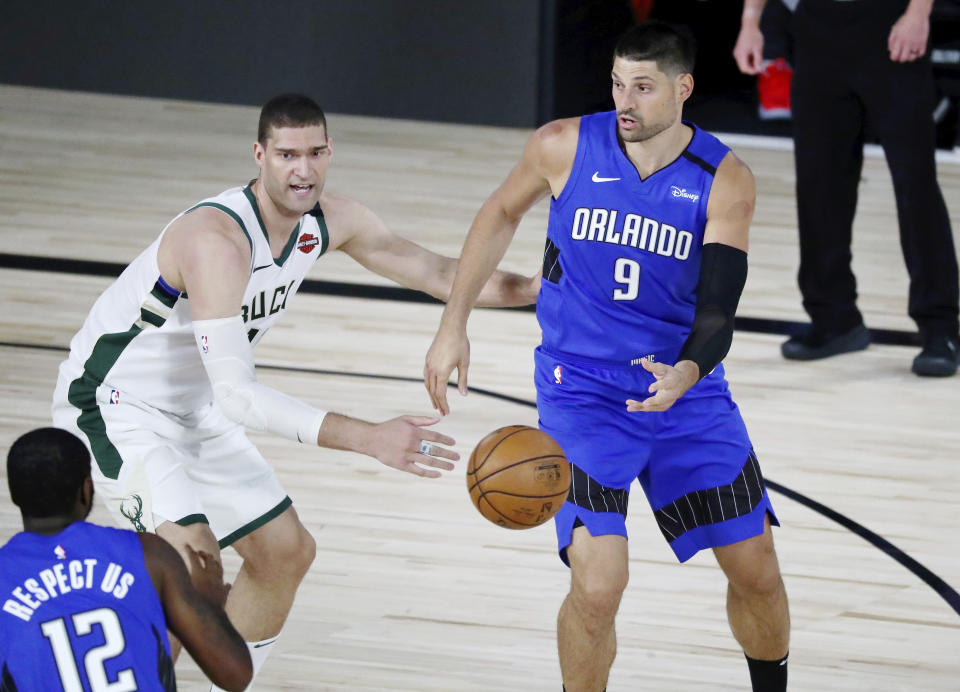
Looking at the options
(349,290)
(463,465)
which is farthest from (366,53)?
(463,465)

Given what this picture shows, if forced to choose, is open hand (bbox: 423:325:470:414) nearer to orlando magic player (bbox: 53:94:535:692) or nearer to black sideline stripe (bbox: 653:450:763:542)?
orlando magic player (bbox: 53:94:535:692)

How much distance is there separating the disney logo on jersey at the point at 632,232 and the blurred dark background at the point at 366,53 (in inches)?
335

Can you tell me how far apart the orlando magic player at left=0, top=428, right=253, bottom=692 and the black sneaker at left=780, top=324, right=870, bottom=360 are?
488 cm

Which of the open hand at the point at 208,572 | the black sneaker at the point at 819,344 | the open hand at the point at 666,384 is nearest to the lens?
the open hand at the point at 208,572

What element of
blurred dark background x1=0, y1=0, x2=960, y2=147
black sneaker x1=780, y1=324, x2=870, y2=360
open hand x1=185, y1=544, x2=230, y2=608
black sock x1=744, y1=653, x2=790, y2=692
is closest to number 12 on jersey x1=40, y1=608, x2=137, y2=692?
open hand x1=185, y1=544, x2=230, y2=608

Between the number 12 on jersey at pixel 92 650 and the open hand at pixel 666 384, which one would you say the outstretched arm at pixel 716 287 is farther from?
the number 12 on jersey at pixel 92 650

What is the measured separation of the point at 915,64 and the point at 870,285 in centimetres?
207

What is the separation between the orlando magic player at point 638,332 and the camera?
3479mm

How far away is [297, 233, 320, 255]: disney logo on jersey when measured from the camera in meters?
3.80

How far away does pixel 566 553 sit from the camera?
3.51 meters

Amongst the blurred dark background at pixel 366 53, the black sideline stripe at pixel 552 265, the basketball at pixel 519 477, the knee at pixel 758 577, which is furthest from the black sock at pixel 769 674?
the blurred dark background at pixel 366 53

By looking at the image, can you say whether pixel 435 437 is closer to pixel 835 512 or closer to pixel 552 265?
pixel 552 265

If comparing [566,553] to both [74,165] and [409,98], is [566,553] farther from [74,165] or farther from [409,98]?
[409,98]

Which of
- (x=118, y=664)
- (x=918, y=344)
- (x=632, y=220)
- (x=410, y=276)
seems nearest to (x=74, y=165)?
(x=918, y=344)
